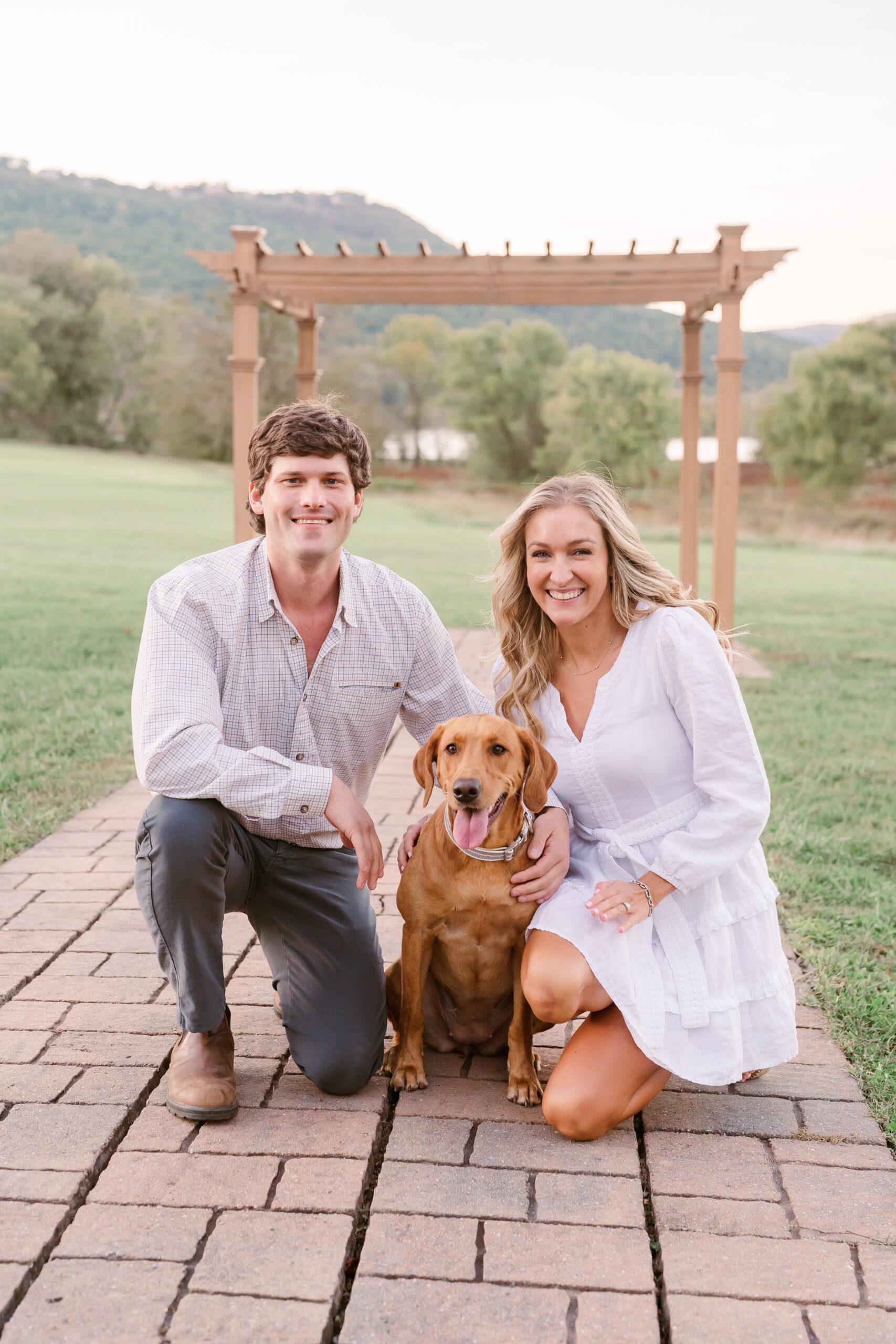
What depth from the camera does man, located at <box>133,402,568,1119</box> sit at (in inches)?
98.9

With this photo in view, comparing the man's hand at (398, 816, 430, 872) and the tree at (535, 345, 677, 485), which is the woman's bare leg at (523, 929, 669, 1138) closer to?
the man's hand at (398, 816, 430, 872)

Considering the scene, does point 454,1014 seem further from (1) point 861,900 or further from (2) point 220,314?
(2) point 220,314

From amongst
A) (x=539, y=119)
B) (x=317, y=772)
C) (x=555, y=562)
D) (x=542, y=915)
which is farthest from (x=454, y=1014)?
(x=539, y=119)

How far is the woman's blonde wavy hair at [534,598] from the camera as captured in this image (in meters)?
2.78

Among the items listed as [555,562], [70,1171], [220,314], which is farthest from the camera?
[220,314]

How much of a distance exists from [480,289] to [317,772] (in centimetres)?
713

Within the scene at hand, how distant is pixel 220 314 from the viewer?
48312 millimetres

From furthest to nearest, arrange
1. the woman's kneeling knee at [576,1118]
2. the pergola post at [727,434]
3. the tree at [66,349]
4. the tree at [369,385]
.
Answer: the tree at [369,385] < the tree at [66,349] < the pergola post at [727,434] < the woman's kneeling knee at [576,1118]

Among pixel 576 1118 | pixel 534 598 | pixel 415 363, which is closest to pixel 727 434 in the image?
pixel 534 598

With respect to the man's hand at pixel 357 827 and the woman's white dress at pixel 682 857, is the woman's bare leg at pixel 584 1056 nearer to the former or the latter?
the woman's white dress at pixel 682 857

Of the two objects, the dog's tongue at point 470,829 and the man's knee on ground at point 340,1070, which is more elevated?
the dog's tongue at point 470,829

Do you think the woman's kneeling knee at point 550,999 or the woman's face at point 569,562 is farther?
the woman's face at point 569,562

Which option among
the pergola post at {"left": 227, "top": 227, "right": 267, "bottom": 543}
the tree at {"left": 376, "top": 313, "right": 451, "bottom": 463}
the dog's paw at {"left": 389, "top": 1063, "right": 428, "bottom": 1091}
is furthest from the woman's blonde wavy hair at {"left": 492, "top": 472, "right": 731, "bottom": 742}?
the tree at {"left": 376, "top": 313, "right": 451, "bottom": 463}

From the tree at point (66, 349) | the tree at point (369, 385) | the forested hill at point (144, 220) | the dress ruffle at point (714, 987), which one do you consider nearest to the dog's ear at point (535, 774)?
the dress ruffle at point (714, 987)
